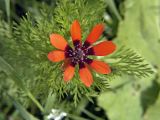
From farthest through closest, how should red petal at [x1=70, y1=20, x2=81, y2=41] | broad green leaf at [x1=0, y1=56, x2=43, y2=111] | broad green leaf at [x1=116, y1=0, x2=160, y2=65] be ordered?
broad green leaf at [x1=116, y1=0, x2=160, y2=65] → broad green leaf at [x1=0, y1=56, x2=43, y2=111] → red petal at [x1=70, y1=20, x2=81, y2=41]

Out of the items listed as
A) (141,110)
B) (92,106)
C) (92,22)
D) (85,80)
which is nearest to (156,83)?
(141,110)

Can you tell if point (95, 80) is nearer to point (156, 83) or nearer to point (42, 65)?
point (42, 65)

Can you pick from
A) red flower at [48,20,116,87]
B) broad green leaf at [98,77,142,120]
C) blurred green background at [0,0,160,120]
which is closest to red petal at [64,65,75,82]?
red flower at [48,20,116,87]

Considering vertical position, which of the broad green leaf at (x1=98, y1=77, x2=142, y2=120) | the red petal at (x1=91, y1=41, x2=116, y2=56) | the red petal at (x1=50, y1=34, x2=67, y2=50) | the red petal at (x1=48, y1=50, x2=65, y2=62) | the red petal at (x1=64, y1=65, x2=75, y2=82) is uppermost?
the red petal at (x1=50, y1=34, x2=67, y2=50)

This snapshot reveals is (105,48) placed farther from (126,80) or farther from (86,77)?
(126,80)

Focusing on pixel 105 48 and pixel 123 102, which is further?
pixel 123 102

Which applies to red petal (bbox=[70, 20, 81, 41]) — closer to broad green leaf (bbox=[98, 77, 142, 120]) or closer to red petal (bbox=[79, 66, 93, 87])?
red petal (bbox=[79, 66, 93, 87])

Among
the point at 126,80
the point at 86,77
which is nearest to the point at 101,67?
the point at 86,77
